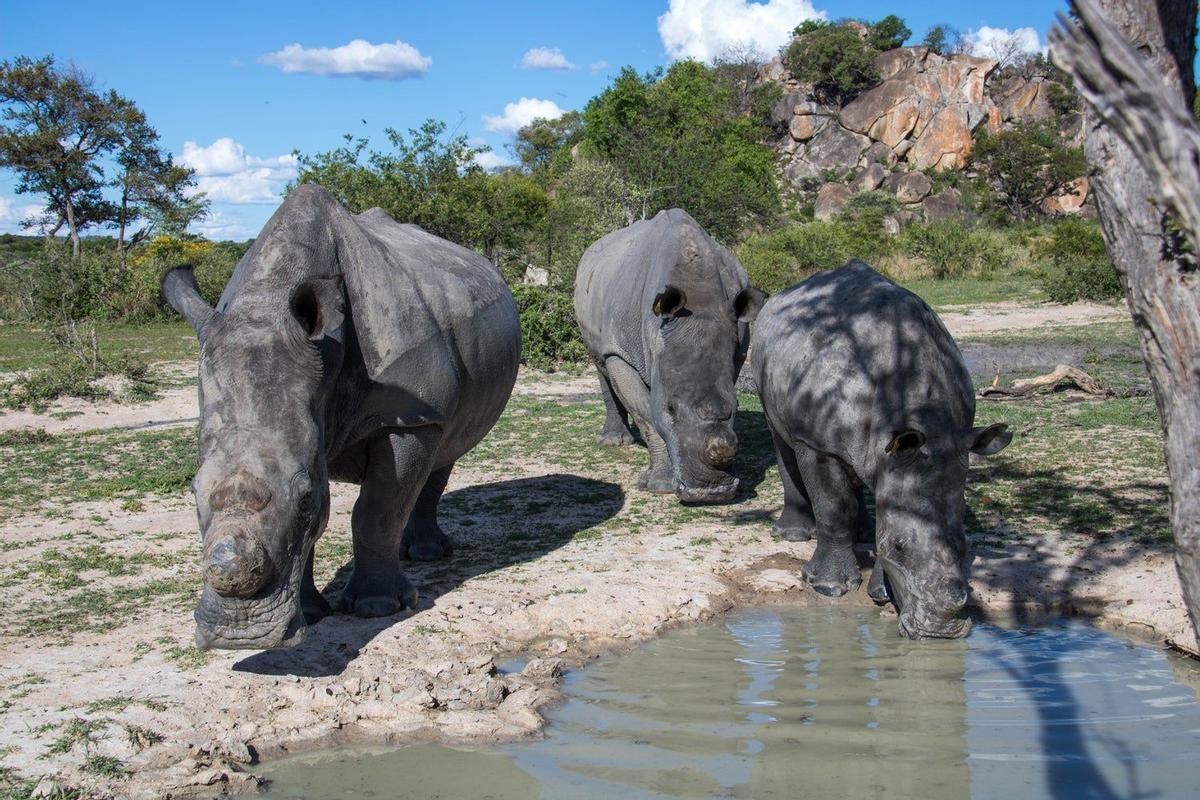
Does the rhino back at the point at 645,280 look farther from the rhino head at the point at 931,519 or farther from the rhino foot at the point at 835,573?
the rhino head at the point at 931,519

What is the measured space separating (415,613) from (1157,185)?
17.4 feet

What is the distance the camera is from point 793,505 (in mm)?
8977

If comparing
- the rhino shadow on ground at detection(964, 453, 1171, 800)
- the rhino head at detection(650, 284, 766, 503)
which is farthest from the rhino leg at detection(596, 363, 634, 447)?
the rhino shadow on ground at detection(964, 453, 1171, 800)

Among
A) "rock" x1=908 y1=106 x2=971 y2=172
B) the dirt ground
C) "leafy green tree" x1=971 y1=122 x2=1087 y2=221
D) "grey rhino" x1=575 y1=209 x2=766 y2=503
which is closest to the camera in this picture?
the dirt ground

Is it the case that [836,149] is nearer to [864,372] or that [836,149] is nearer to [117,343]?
[117,343]

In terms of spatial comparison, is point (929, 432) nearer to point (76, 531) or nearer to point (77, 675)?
point (77, 675)

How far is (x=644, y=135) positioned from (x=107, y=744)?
3245 centimetres

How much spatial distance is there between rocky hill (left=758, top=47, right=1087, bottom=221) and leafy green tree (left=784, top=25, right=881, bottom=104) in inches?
24.8

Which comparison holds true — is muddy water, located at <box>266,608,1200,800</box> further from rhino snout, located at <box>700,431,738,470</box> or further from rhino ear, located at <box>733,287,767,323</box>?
rhino ear, located at <box>733,287,767,323</box>

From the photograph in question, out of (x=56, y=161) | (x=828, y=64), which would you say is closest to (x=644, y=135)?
(x=56, y=161)

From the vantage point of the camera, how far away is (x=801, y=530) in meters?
8.93

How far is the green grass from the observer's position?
18641 mm

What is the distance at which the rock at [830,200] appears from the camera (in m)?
62.5

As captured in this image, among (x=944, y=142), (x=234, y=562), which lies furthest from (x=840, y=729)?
(x=944, y=142)
